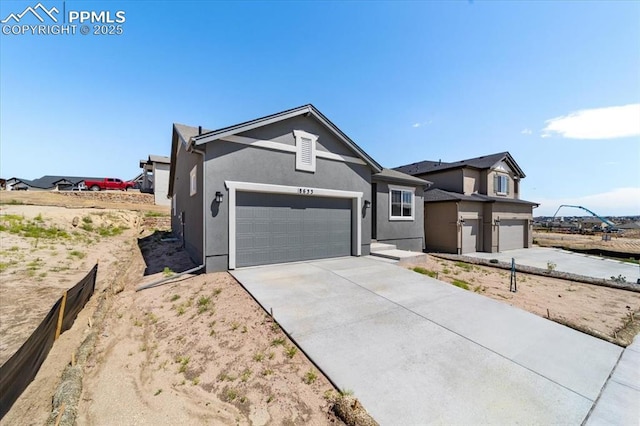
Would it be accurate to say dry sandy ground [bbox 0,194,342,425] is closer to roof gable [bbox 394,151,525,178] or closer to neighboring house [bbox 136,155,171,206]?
neighboring house [bbox 136,155,171,206]

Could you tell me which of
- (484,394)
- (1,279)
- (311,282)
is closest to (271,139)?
(311,282)

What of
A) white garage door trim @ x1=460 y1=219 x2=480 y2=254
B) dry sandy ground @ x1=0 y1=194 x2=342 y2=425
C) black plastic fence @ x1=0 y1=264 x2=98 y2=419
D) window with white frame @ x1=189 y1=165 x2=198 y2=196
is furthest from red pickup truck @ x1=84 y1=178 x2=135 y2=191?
white garage door trim @ x1=460 y1=219 x2=480 y2=254

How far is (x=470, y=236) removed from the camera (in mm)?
17125

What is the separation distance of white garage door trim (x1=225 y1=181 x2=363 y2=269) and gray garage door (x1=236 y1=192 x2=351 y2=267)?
19 cm

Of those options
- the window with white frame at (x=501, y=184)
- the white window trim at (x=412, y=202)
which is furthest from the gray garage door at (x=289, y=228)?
the window with white frame at (x=501, y=184)

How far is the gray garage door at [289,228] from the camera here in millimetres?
8531

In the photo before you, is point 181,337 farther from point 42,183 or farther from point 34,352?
point 42,183

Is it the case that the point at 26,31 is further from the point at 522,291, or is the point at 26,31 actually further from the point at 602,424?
the point at 522,291

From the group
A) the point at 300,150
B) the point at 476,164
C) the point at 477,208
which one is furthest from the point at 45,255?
the point at 476,164

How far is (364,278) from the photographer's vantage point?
758 centimetres

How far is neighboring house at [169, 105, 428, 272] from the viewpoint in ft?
26.1

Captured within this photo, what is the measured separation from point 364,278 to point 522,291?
5076 millimetres

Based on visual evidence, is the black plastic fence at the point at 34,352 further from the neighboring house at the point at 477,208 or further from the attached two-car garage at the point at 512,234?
the attached two-car garage at the point at 512,234

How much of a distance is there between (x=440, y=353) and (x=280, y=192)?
6817mm
